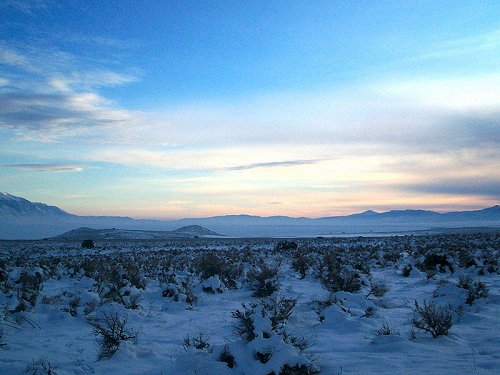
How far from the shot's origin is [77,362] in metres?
5.51

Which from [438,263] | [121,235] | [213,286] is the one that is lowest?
[121,235]

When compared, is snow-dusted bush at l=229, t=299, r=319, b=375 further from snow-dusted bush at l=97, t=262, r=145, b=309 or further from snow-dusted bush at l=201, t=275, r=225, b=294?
snow-dusted bush at l=201, t=275, r=225, b=294

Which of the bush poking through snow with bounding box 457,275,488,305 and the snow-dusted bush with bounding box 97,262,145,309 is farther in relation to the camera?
the snow-dusted bush with bounding box 97,262,145,309

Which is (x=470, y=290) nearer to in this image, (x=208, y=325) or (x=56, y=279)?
(x=208, y=325)

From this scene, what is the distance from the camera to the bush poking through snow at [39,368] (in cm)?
479

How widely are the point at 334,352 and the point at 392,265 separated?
13.6m

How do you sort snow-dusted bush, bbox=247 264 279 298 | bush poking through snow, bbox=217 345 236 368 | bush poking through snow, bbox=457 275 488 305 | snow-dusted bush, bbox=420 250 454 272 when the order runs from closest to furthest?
1. bush poking through snow, bbox=217 345 236 368
2. bush poking through snow, bbox=457 275 488 305
3. snow-dusted bush, bbox=247 264 279 298
4. snow-dusted bush, bbox=420 250 454 272

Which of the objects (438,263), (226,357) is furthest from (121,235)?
(226,357)

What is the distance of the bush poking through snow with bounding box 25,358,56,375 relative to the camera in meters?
4.79

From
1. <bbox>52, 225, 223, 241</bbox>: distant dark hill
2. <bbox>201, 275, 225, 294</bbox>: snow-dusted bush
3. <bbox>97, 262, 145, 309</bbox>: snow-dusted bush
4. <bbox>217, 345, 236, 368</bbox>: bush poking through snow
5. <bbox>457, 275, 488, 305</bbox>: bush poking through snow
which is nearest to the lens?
<bbox>217, 345, 236, 368</bbox>: bush poking through snow

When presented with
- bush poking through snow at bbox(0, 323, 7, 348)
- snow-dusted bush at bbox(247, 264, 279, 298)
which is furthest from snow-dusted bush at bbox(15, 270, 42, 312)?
snow-dusted bush at bbox(247, 264, 279, 298)

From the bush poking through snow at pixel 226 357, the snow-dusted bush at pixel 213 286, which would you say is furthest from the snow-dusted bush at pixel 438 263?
the bush poking through snow at pixel 226 357

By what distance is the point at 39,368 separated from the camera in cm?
488

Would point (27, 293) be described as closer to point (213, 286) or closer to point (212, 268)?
point (213, 286)
